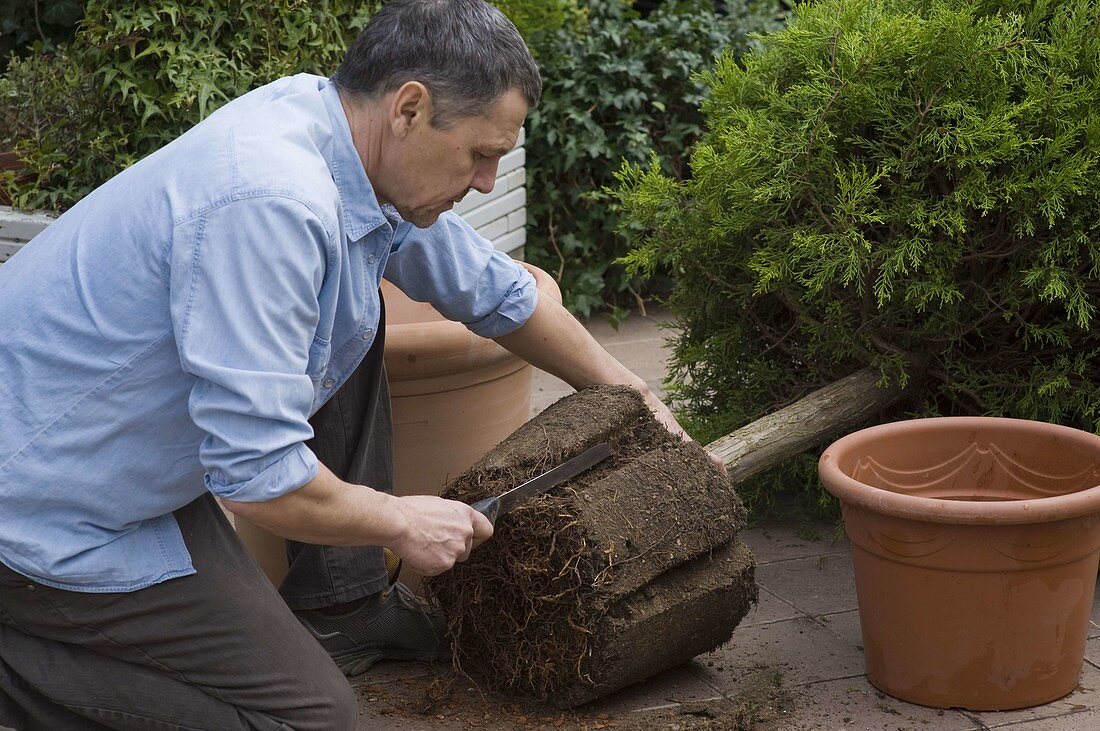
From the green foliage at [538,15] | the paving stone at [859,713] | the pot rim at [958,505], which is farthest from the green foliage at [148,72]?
the paving stone at [859,713]

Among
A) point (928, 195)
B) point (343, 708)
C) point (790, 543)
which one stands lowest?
point (790, 543)

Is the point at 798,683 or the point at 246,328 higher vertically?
the point at 246,328

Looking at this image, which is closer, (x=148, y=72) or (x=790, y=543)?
(x=790, y=543)

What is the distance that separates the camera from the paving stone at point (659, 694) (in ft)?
9.34

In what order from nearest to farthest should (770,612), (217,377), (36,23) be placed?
(217,377), (770,612), (36,23)

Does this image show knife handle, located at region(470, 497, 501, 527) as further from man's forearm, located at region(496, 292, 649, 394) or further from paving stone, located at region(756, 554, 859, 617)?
paving stone, located at region(756, 554, 859, 617)

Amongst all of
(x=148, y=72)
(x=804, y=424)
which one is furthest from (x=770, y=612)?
(x=148, y=72)

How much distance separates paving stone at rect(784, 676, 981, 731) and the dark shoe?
2.96 ft

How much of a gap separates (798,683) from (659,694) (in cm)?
36

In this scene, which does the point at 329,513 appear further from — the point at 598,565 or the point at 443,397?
the point at 443,397

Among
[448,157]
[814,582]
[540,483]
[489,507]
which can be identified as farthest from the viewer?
[814,582]

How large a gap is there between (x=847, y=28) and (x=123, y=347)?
7.24 feet

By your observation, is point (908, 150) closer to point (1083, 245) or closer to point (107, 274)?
point (1083, 245)

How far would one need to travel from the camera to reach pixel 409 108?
210cm
